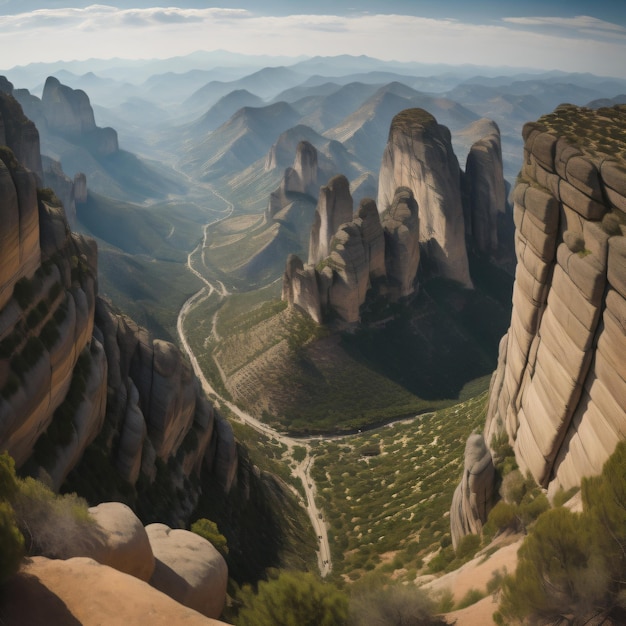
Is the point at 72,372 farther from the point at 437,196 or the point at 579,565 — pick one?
the point at 437,196

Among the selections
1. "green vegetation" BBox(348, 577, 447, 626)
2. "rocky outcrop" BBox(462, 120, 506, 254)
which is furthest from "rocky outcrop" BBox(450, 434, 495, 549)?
"rocky outcrop" BBox(462, 120, 506, 254)

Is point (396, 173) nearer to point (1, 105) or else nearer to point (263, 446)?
point (263, 446)

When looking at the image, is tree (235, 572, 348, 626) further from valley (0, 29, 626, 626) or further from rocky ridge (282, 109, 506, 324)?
rocky ridge (282, 109, 506, 324)

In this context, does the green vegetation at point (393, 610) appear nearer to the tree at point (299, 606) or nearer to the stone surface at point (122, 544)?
the tree at point (299, 606)

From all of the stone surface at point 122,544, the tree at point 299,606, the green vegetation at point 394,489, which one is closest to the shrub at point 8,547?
the stone surface at point 122,544

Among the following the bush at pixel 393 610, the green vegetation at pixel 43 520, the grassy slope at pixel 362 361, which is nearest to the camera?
the green vegetation at pixel 43 520

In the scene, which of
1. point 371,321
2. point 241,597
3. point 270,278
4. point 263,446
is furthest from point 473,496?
point 270,278
